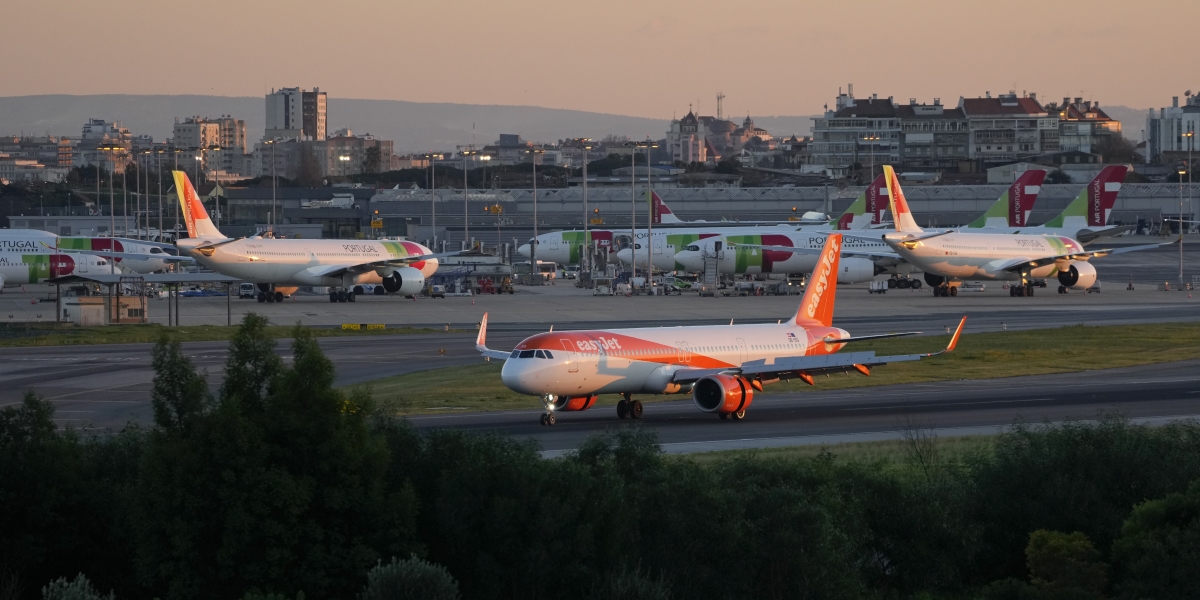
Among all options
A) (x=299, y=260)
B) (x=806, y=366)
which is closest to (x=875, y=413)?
(x=806, y=366)

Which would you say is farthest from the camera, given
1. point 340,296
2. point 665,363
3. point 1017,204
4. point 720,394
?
point 1017,204

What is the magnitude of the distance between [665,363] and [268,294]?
58.8 m

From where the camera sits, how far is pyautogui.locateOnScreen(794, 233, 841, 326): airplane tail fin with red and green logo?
1732 inches

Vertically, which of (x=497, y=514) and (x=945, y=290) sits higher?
(x=945, y=290)

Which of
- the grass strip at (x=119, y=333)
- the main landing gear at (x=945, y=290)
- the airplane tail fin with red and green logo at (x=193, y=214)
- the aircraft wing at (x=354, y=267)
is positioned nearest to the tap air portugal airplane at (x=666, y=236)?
the main landing gear at (x=945, y=290)

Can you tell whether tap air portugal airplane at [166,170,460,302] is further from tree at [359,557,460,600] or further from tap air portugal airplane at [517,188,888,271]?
tree at [359,557,460,600]

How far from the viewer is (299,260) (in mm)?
90062

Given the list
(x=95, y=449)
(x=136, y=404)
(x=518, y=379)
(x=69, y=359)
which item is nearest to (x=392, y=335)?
(x=69, y=359)

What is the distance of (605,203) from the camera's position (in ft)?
627

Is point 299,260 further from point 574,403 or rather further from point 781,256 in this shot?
point 574,403

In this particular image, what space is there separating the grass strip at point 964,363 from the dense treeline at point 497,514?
18897 mm

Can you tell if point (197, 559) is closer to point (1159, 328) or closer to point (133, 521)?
point (133, 521)

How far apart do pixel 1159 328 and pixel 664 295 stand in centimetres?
4194

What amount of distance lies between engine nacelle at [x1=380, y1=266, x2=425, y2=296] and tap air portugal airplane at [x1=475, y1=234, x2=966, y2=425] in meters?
56.0
